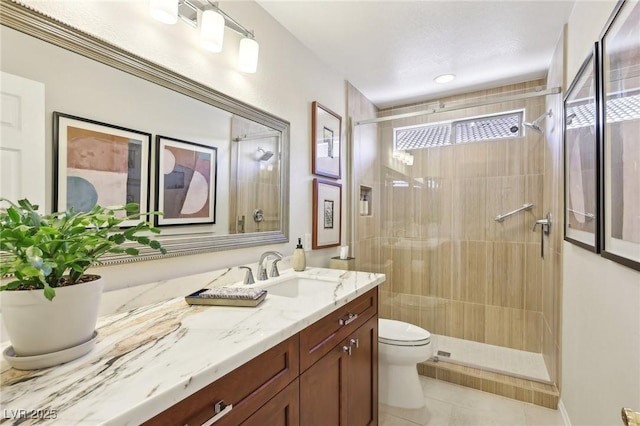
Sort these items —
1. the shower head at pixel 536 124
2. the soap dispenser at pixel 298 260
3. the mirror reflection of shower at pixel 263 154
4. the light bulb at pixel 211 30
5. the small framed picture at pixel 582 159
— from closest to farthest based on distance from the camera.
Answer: the small framed picture at pixel 582 159 < the light bulb at pixel 211 30 < the mirror reflection of shower at pixel 263 154 < the soap dispenser at pixel 298 260 < the shower head at pixel 536 124

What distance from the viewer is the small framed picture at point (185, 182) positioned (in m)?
1.23

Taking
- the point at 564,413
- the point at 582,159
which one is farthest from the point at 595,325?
the point at 564,413

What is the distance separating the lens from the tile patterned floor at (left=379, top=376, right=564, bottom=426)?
6.05ft

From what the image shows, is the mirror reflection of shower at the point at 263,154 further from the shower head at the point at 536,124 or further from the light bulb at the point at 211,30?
the shower head at the point at 536,124

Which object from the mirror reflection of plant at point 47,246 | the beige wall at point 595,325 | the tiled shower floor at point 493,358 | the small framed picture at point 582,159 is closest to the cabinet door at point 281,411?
the mirror reflection of plant at point 47,246

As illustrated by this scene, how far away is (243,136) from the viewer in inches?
63.4

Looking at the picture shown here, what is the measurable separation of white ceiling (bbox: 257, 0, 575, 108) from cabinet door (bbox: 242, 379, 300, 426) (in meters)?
1.88

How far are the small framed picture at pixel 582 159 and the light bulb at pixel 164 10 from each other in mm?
1610

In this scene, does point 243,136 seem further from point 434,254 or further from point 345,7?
point 434,254

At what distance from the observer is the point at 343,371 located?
1.30 m

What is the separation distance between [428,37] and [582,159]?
3.91 feet

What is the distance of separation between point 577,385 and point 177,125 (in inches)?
89.9

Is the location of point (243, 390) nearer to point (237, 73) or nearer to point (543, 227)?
point (237, 73)

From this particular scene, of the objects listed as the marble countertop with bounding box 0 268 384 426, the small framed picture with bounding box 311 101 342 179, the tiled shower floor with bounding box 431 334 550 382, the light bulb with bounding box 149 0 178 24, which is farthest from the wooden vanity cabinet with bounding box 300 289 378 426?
the light bulb with bounding box 149 0 178 24
